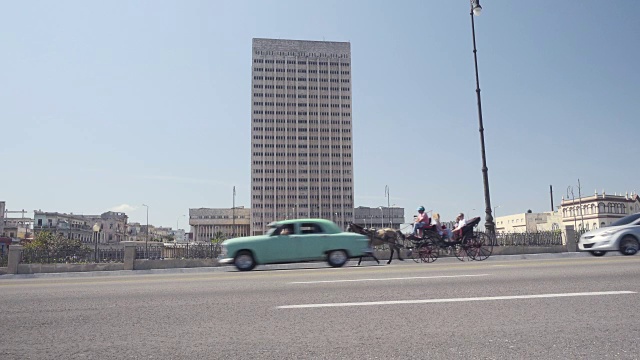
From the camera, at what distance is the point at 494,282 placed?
7578 mm

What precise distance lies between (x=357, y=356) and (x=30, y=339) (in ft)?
10.5

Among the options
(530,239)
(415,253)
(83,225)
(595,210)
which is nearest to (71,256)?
(415,253)

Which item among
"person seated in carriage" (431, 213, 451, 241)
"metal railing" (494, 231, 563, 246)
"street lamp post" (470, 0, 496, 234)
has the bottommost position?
"metal railing" (494, 231, 563, 246)

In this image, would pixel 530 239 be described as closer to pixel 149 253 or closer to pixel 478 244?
pixel 478 244

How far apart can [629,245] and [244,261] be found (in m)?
12.1

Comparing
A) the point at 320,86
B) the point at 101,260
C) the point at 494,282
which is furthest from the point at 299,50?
the point at 494,282

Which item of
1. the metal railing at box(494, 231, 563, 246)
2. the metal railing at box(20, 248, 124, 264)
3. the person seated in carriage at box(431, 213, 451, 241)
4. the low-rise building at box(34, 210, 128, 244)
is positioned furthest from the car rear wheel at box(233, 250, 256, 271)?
the low-rise building at box(34, 210, 128, 244)

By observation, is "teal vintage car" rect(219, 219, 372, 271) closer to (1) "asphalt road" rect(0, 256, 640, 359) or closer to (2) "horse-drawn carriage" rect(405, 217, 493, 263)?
(2) "horse-drawn carriage" rect(405, 217, 493, 263)

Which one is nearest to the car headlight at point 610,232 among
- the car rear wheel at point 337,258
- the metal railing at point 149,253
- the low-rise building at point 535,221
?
the car rear wheel at point 337,258

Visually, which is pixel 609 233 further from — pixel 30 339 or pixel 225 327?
pixel 30 339

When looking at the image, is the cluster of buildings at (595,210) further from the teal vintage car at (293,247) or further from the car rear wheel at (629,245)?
the teal vintage car at (293,247)

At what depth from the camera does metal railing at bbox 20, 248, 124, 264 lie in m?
21.0

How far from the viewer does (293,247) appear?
14148mm

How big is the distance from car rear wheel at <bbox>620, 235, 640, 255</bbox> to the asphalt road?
7.83 meters
